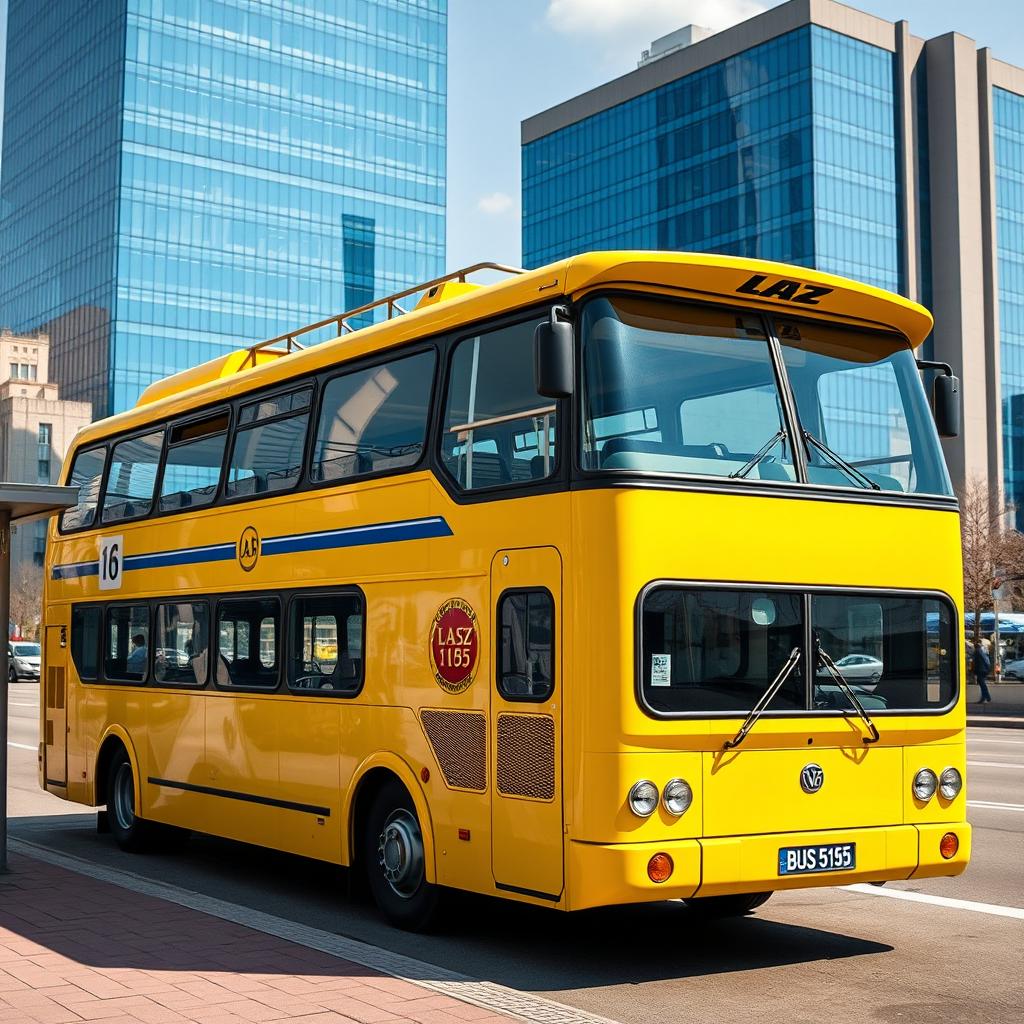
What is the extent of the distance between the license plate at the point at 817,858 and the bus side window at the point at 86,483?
349 inches

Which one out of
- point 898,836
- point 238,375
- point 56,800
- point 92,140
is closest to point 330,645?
point 238,375

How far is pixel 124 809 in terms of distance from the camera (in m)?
13.5

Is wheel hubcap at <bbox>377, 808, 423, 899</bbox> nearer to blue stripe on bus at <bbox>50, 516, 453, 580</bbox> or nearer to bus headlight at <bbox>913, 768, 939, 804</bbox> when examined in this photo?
blue stripe on bus at <bbox>50, 516, 453, 580</bbox>

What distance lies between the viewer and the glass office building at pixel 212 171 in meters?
100

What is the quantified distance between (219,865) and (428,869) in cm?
444

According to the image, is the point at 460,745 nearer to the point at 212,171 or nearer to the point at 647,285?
the point at 647,285

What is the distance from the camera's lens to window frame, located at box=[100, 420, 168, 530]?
13.1m

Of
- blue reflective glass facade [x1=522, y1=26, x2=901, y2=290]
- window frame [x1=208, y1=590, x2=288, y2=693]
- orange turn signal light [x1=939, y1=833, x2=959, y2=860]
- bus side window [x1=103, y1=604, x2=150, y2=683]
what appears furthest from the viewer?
blue reflective glass facade [x1=522, y1=26, x2=901, y2=290]

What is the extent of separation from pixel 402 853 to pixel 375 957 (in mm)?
1114

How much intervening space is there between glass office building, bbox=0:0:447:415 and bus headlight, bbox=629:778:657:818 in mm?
95411

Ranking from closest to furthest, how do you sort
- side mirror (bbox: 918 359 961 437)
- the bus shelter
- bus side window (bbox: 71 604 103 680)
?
side mirror (bbox: 918 359 961 437) < the bus shelter < bus side window (bbox: 71 604 103 680)

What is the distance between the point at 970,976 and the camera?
7887 mm

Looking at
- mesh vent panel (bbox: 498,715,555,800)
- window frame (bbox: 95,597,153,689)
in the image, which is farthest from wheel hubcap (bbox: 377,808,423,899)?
window frame (bbox: 95,597,153,689)

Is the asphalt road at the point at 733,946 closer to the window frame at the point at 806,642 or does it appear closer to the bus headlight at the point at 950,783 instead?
the bus headlight at the point at 950,783
